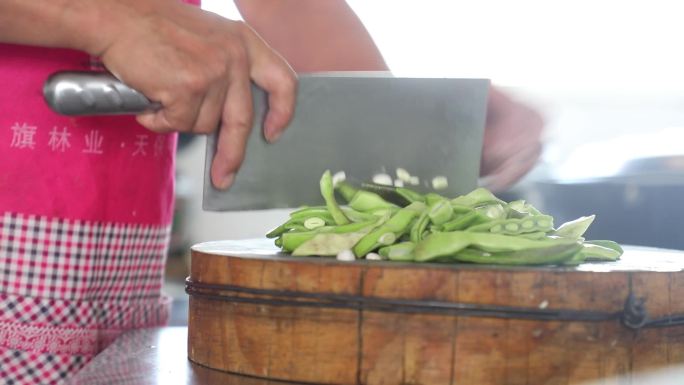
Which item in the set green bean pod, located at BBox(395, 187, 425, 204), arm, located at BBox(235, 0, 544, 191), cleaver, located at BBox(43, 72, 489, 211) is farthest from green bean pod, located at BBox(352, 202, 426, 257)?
arm, located at BBox(235, 0, 544, 191)

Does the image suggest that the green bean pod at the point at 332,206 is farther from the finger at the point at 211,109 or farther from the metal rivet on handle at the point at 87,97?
the metal rivet on handle at the point at 87,97

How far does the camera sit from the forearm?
164 cm

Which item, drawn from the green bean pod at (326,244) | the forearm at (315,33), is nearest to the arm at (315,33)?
the forearm at (315,33)

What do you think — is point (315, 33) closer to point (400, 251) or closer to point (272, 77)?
point (272, 77)

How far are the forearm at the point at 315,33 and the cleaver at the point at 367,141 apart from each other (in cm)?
32

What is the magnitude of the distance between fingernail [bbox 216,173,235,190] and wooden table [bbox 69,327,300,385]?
0.68 feet

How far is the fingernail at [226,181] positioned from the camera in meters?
1.27

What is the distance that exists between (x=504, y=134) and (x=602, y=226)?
2.53ft

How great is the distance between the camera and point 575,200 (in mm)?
2201

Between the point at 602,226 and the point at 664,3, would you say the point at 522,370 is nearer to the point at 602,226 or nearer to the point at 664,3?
the point at 602,226

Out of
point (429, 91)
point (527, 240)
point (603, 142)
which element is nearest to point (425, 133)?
point (429, 91)

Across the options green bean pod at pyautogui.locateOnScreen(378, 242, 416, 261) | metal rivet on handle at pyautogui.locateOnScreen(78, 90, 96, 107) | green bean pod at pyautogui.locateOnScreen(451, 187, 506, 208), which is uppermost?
metal rivet on handle at pyautogui.locateOnScreen(78, 90, 96, 107)

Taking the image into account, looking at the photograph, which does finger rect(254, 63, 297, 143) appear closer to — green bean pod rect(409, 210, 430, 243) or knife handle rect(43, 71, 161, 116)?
knife handle rect(43, 71, 161, 116)

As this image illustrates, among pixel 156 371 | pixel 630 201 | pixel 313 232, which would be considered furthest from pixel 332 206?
pixel 630 201
